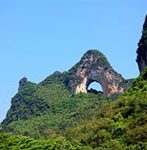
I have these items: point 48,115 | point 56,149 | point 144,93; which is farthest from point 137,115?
point 48,115

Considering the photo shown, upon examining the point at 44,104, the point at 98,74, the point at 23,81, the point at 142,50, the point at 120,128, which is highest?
the point at 23,81

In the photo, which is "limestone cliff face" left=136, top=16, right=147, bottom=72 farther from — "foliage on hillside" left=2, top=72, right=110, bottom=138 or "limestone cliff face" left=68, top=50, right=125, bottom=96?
"limestone cliff face" left=68, top=50, right=125, bottom=96

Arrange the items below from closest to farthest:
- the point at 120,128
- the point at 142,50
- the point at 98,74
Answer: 1. the point at 120,128
2. the point at 142,50
3. the point at 98,74

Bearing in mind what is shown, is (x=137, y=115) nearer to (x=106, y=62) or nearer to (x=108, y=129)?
(x=108, y=129)

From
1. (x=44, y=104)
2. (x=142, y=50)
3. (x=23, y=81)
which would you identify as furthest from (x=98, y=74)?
(x=142, y=50)

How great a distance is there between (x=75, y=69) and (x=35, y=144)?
6340 centimetres

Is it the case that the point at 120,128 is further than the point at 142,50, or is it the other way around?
the point at 142,50

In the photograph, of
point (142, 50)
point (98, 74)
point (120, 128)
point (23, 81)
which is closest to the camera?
point (120, 128)

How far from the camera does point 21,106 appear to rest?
95.8 meters

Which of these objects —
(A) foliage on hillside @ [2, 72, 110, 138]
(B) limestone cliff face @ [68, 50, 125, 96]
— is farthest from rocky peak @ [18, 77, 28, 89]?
(B) limestone cliff face @ [68, 50, 125, 96]

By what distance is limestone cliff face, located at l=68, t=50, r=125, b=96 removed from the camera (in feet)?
301

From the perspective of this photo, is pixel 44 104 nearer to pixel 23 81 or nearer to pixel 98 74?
pixel 98 74

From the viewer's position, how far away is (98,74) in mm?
92125

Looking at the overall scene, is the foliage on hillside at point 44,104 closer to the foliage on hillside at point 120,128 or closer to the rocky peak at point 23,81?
the rocky peak at point 23,81
